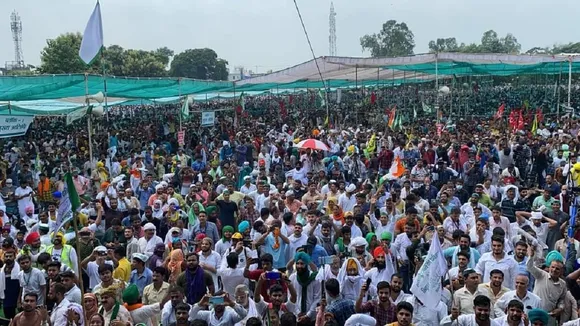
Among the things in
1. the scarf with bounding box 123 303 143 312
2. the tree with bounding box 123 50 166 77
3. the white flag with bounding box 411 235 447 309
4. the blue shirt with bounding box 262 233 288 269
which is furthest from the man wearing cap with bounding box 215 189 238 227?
the tree with bounding box 123 50 166 77

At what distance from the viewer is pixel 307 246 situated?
6629 mm

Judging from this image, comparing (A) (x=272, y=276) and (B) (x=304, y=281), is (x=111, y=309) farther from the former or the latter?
(B) (x=304, y=281)

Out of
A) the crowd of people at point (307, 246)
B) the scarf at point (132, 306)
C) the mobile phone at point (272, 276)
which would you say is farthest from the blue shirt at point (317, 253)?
the scarf at point (132, 306)

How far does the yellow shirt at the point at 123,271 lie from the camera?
6.25 meters

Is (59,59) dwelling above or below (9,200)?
above

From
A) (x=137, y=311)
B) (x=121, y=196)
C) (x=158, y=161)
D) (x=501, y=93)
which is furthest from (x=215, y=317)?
(x=501, y=93)

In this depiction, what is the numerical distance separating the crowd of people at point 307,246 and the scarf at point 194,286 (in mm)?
11

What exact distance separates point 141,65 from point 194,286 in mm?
58905

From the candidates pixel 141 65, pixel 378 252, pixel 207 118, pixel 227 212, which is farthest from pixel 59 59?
pixel 378 252

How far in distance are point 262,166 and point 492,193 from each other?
447cm

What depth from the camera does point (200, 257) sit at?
6.34 metres

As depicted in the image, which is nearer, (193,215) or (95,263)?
(95,263)

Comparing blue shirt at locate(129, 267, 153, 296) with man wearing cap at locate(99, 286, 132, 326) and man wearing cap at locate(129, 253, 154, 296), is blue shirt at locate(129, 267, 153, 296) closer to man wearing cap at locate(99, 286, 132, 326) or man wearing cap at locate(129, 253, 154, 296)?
man wearing cap at locate(129, 253, 154, 296)

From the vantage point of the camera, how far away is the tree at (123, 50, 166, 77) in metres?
61.8
